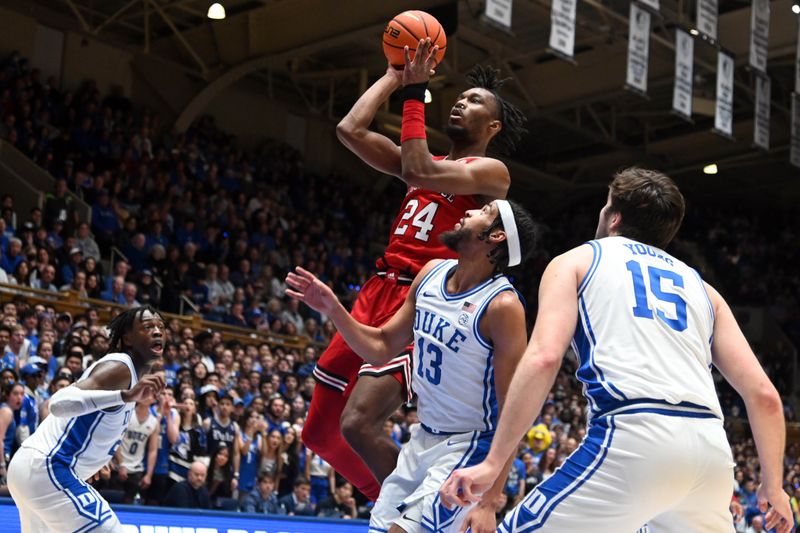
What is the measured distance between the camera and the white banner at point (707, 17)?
50.0 feet

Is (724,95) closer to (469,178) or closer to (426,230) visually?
(426,230)

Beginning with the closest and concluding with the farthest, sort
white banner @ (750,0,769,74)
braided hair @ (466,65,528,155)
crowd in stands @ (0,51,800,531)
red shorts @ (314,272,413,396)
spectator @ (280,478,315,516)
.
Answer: red shorts @ (314,272,413,396) → braided hair @ (466,65,528,155) → crowd in stands @ (0,51,800,531) → spectator @ (280,478,315,516) → white banner @ (750,0,769,74)

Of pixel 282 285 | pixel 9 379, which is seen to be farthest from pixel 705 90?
pixel 9 379

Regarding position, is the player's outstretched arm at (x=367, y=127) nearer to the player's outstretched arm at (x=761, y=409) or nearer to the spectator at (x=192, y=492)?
the player's outstretched arm at (x=761, y=409)

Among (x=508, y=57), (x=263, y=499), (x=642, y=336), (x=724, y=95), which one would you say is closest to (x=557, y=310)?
(x=642, y=336)

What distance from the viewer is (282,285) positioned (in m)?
18.2

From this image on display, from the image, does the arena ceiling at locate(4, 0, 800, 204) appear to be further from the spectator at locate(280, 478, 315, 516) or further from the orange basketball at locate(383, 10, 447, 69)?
the orange basketball at locate(383, 10, 447, 69)

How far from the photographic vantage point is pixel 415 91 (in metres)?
4.84

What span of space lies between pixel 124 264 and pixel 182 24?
8284 millimetres

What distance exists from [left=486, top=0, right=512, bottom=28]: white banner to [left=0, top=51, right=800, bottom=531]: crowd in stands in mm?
3767

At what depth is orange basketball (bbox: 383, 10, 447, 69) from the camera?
16.6 feet

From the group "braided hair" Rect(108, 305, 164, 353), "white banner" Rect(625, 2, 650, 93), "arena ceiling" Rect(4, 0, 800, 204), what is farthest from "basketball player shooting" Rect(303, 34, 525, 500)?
"arena ceiling" Rect(4, 0, 800, 204)

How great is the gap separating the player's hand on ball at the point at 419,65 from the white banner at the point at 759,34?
40.5 feet

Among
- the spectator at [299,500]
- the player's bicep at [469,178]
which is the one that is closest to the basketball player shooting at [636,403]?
the player's bicep at [469,178]
